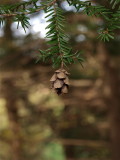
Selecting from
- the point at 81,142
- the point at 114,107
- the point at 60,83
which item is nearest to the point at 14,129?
the point at 81,142

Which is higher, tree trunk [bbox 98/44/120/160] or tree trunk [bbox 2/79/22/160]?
tree trunk [bbox 98/44/120/160]

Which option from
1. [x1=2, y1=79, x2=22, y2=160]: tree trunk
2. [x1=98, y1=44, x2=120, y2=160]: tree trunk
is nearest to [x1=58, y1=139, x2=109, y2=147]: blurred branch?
[x1=2, y1=79, x2=22, y2=160]: tree trunk

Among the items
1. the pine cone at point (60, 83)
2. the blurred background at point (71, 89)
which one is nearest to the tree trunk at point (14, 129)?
the blurred background at point (71, 89)

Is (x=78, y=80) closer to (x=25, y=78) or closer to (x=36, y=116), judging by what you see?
(x=25, y=78)

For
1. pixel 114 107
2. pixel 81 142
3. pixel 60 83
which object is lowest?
pixel 81 142

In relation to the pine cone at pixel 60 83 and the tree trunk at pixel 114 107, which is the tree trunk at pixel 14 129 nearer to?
the tree trunk at pixel 114 107

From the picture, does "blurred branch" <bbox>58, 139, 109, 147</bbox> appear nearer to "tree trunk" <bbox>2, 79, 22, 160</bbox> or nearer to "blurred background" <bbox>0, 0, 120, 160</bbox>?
"blurred background" <bbox>0, 0, 120, 160</bbox>

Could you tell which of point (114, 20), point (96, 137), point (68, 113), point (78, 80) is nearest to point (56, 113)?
point (68, 113)

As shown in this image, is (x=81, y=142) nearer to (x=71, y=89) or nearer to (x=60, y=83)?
(x=71, y=89)

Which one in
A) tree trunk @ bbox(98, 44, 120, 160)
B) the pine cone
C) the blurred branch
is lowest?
the blurred branch
